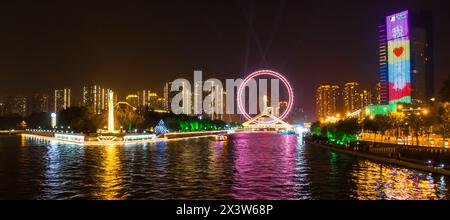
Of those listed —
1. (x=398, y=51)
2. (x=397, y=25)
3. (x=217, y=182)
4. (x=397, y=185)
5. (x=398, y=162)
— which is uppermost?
(x=397, y=25)

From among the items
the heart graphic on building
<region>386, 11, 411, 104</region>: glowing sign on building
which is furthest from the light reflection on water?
the heart graphic on building

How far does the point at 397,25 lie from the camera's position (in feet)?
462

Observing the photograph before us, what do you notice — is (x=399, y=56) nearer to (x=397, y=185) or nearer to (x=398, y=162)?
(x=398, y=162)

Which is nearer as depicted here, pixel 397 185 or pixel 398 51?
pixel 397 185

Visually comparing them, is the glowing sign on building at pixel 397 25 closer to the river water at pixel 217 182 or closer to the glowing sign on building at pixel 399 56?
the glowing sign on building at pixel 399 56

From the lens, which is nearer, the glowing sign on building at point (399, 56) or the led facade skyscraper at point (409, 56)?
the glowing sign on building at point (399, 56)

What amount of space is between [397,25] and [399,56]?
27.9ft

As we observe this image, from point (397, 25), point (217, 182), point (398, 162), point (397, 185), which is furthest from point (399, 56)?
point (217, 182)

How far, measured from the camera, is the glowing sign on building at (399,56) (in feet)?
460

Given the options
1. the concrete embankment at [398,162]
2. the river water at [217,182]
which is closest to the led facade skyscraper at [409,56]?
the concrete embankment at [398,162]

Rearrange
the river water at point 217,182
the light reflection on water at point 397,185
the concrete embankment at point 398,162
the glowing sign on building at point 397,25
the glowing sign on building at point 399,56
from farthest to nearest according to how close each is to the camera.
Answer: the glowing sign on building at point 399,56 → the glowing sign on building at point 397,25 → the concrete embankment at point 398,162 → the river water at point 217,182 → the light reflection on water at point 397,185
